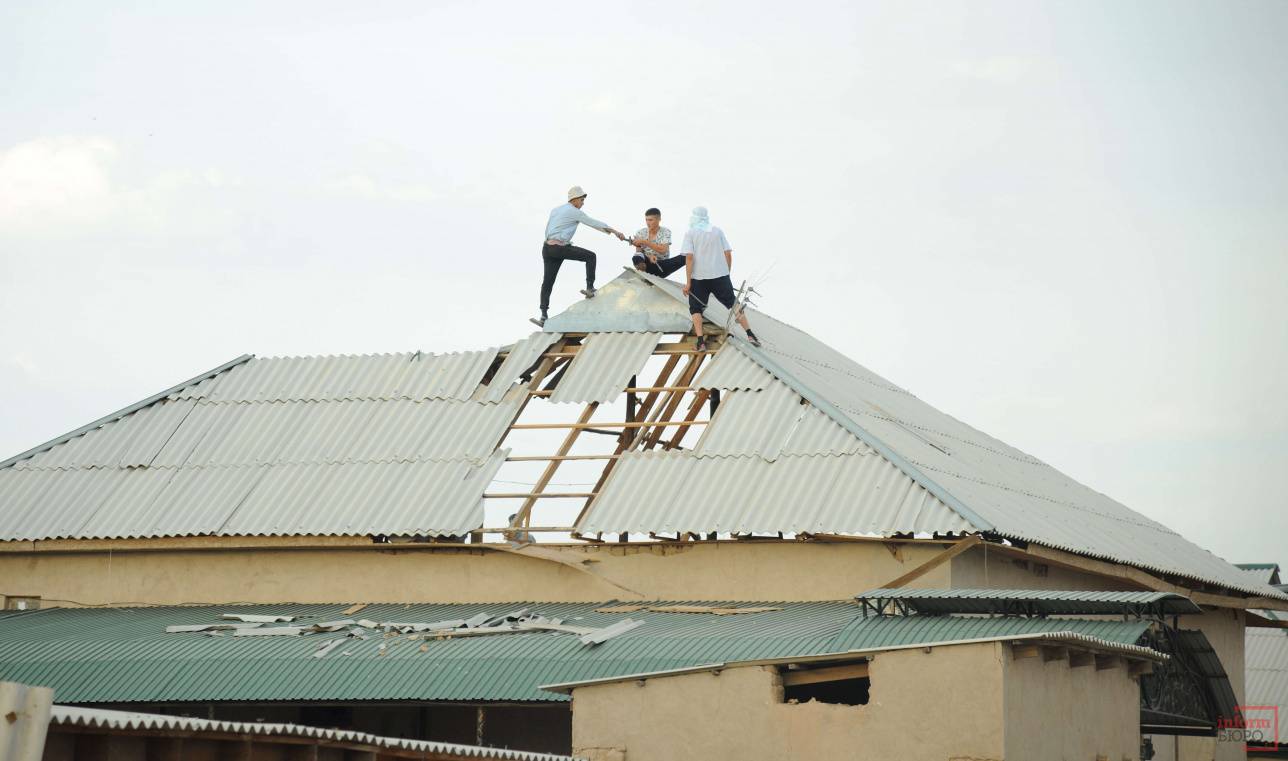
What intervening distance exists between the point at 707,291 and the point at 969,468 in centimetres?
439

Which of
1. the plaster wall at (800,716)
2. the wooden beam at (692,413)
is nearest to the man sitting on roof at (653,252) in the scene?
the wooden beam at (692,413)

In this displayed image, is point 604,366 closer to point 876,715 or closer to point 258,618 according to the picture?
point 258,618

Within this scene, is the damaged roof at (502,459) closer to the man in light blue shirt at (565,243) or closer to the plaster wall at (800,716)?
the man in light blue shirt at (565,243)

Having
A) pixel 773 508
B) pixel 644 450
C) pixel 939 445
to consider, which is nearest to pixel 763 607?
pixel 773 508

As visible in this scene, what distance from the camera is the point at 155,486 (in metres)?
24.2

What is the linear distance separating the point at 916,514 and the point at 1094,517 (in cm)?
692

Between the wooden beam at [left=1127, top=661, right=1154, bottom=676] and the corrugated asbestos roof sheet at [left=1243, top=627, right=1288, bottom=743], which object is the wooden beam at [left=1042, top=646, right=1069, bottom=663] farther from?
the corrugated asbestos roof sheet at [left=1243, top=627, right=1288, bottom=743]

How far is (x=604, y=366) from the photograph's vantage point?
2400 centimetres

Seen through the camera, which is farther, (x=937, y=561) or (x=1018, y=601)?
(x=937, y=561)

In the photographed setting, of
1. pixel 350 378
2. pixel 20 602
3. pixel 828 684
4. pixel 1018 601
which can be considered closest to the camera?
pixel 1018 601

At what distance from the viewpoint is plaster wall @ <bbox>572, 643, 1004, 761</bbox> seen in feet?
52.6

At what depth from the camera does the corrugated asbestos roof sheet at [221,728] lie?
1080 centimetres

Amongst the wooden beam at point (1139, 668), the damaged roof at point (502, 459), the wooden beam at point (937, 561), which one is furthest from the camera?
the damaged roof at point (502, 459)

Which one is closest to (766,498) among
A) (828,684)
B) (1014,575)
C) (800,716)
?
(828,684)
